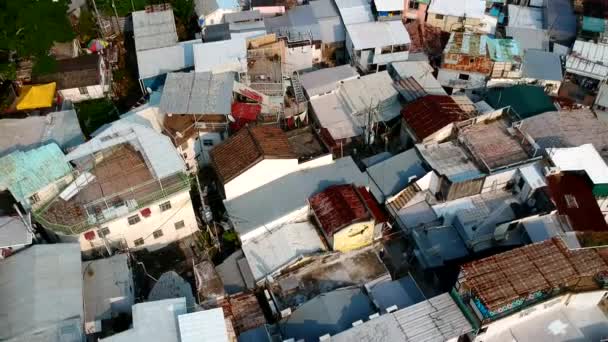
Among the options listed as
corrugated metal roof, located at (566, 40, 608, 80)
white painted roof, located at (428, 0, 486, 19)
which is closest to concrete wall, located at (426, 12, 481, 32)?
white painted roof, located at (428, 0, 486, 19)

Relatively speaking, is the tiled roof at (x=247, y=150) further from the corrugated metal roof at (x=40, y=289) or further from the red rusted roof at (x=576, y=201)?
the red rusted roof at (x=576, y=201)

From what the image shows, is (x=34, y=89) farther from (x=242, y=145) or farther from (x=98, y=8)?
(x=242, y=145)

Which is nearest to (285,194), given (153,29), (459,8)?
(153,29)

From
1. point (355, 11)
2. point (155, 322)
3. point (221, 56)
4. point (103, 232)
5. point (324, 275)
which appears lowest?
point (324, 275)

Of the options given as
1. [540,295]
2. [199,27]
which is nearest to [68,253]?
[540,295]

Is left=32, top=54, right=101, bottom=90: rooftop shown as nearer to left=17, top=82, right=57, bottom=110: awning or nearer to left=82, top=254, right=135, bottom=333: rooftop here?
left=17, top=82, right=57, bottom=110: awning

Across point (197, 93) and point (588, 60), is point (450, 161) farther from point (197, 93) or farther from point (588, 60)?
point (588, 60)
